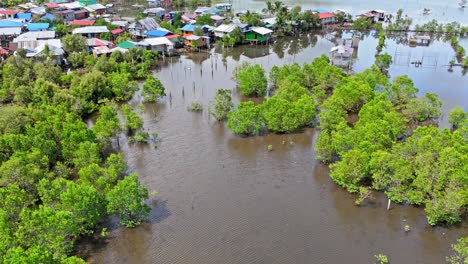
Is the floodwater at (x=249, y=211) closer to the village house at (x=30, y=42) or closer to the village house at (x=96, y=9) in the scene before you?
the village house at (x=30, y=42)

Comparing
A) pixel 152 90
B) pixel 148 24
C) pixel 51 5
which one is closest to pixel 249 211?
pixel 152 90

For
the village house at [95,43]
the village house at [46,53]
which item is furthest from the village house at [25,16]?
the village house at [95,43]

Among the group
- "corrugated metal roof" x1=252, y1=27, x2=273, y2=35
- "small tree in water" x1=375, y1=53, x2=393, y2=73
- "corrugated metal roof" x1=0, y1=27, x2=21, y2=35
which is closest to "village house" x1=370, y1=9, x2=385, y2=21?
"corrugated metal roof" x1=252, y1=27, x2=273, y2=35

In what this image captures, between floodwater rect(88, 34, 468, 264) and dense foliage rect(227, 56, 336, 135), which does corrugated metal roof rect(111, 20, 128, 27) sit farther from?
dense foliage rect(227, 56, 336, 135)

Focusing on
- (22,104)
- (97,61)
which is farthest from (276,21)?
(22,104)

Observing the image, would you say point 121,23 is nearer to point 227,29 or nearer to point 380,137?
point 227,29

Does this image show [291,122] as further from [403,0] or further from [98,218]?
[403,0]
